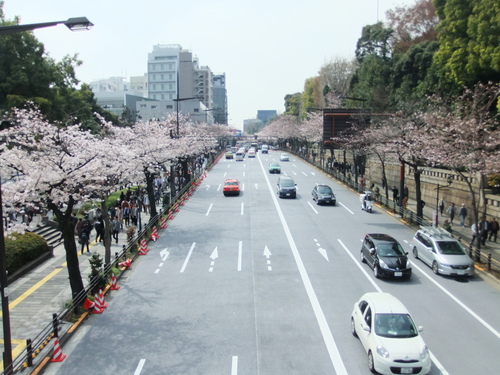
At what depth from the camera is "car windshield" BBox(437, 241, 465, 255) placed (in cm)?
2097

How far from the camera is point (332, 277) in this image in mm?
20297

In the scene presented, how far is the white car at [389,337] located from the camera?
38.7 feet

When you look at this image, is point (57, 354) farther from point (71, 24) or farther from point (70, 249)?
point (71, 24)

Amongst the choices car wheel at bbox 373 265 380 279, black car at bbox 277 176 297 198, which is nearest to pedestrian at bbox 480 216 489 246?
car wheel at bbox 373 265 380 279

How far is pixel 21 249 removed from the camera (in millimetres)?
21703

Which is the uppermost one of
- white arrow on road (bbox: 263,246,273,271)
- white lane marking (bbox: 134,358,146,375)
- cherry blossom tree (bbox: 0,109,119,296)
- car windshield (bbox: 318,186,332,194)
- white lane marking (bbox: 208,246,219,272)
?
cherry blossom tree (bbox: 0,109,119,296)

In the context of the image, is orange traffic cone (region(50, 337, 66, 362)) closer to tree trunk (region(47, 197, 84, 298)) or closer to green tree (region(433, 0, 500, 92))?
tree trunk (region(47, 197, 84, 298))

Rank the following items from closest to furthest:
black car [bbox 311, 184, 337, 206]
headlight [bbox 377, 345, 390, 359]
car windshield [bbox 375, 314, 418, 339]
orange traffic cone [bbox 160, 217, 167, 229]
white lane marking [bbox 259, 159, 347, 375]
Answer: headlight [bbox 377, 345, 390, 359], car windshield [bbox 375, 314, 418, 339], white lane marking [bbox 259, 159, 347, 375], orange traffic cone [bbox 160, 217, 167, 229], black car [bbox 311, 184, 337, 206]

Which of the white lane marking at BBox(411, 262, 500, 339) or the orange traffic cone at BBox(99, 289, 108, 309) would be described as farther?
the orange traffic cone at BBox(99, 289, 108, 309)

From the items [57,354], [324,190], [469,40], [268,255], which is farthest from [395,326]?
[469,40]

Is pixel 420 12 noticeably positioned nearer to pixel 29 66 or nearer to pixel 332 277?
pixel 29 66

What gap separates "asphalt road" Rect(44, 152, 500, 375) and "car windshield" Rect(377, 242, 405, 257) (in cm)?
124

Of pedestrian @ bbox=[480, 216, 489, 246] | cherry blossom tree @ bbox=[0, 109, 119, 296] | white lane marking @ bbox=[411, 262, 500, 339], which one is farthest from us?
pedestrian @ bbox=[480, 216, 489, 246]

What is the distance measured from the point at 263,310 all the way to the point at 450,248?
390 inches
